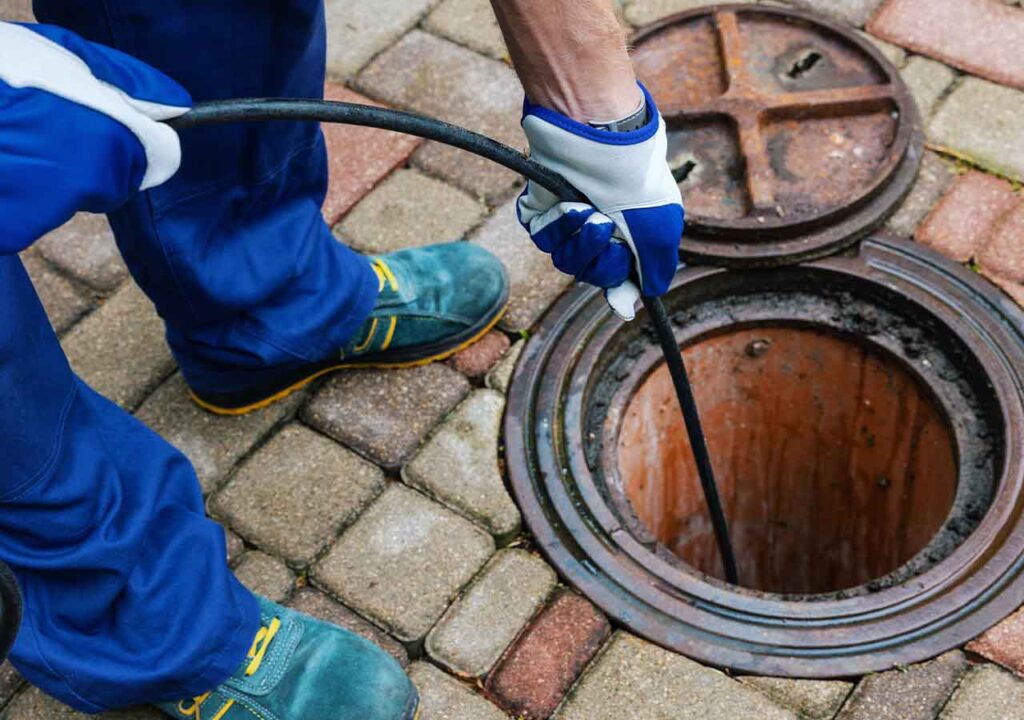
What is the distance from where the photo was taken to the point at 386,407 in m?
2.54

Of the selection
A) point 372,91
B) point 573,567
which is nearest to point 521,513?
point 573,567

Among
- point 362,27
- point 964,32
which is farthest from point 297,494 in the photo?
point 964,32

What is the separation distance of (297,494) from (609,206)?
2.94ft

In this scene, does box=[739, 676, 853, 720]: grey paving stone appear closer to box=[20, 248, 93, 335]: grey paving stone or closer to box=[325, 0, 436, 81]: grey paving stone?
box=[20, 248, 93, 335]: grey paving stone

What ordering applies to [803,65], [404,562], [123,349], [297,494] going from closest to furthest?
[404,562], [297,494], [123,349], [803,65]

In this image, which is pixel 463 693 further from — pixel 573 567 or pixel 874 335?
pixel 874 335

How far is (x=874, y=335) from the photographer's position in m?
2.64

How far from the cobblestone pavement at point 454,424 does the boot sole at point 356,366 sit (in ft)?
0.07

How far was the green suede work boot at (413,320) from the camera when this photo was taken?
252cm

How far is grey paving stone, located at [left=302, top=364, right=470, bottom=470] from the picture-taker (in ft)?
8.12

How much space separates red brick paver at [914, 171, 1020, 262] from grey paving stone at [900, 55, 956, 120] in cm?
23

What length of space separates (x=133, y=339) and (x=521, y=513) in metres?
0.96

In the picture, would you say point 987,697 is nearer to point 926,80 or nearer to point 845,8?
point 926,80

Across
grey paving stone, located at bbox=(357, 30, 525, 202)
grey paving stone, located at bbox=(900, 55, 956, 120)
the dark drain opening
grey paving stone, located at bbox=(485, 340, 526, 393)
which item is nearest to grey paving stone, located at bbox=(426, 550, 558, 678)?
grey paving stone, located at bbox=(485, 340, 526, 393)
